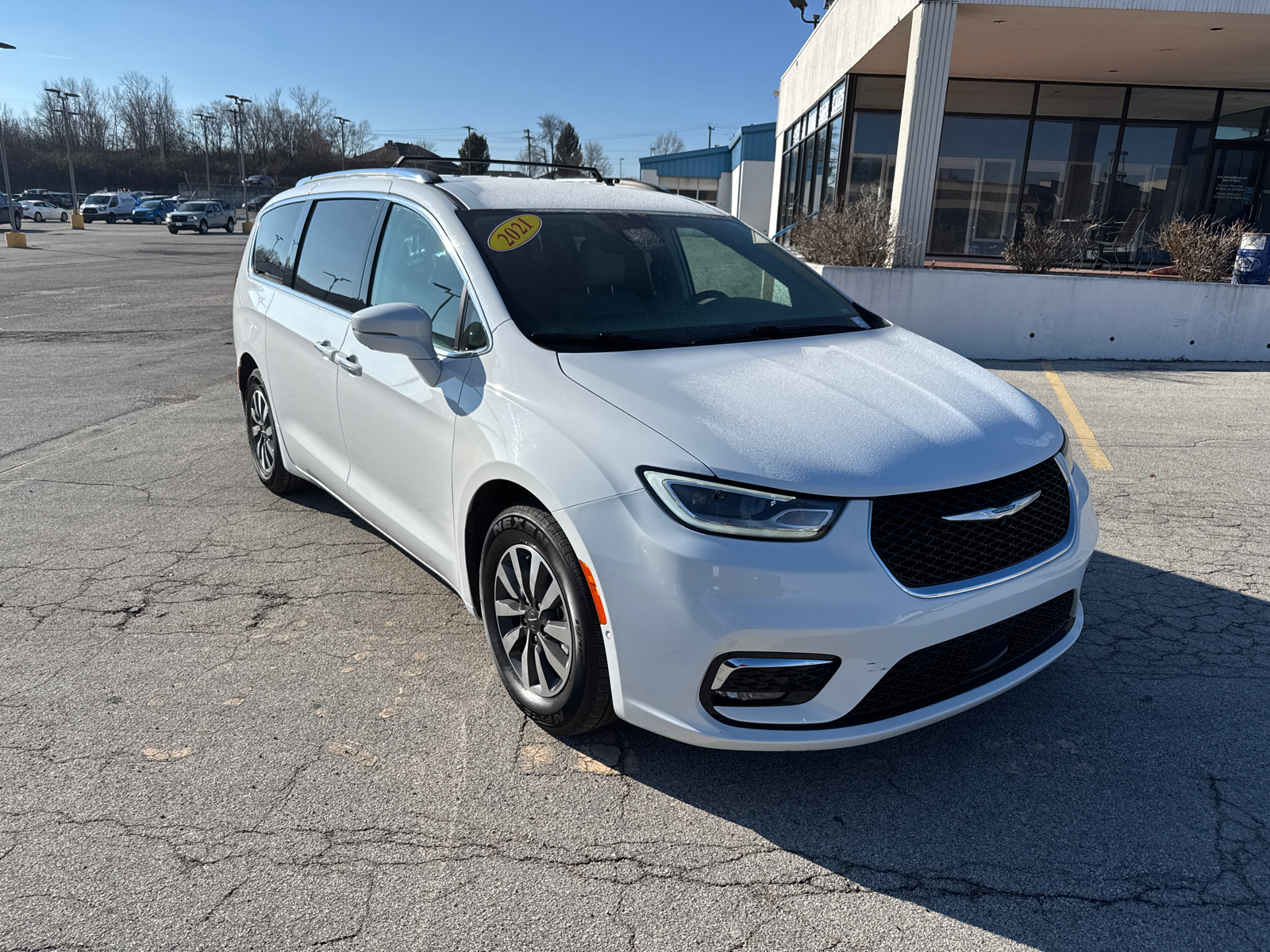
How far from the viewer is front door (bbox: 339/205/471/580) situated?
3.25 metres

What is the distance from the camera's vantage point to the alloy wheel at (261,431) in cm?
520

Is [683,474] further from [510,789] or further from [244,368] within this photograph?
[244,368]

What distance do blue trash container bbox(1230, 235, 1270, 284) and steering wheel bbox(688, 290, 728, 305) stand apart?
364 inches

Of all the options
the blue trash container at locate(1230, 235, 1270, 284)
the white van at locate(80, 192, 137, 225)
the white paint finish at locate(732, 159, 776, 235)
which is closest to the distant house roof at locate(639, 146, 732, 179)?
the white paint finish at locate(732, 159, 776, 235)

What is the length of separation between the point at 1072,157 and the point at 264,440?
16881mm

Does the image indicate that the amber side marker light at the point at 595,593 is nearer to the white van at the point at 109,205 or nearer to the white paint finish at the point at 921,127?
the white paint finish at the point at 921,127

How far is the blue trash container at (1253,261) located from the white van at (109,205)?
64.4 metres

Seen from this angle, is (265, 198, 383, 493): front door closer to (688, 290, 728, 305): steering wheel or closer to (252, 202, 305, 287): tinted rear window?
(252, 202, 305, 287): tinted rear window

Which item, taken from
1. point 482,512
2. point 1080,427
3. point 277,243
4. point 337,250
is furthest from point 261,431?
point 1080,427

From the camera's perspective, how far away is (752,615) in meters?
2.36

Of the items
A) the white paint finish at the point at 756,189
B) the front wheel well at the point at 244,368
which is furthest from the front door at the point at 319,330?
the white paint finish at the point at 756,189

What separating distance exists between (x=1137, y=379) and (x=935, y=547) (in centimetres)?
813

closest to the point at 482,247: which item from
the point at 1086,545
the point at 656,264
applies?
the point at 656,264

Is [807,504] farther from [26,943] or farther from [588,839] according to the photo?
[26,943]
